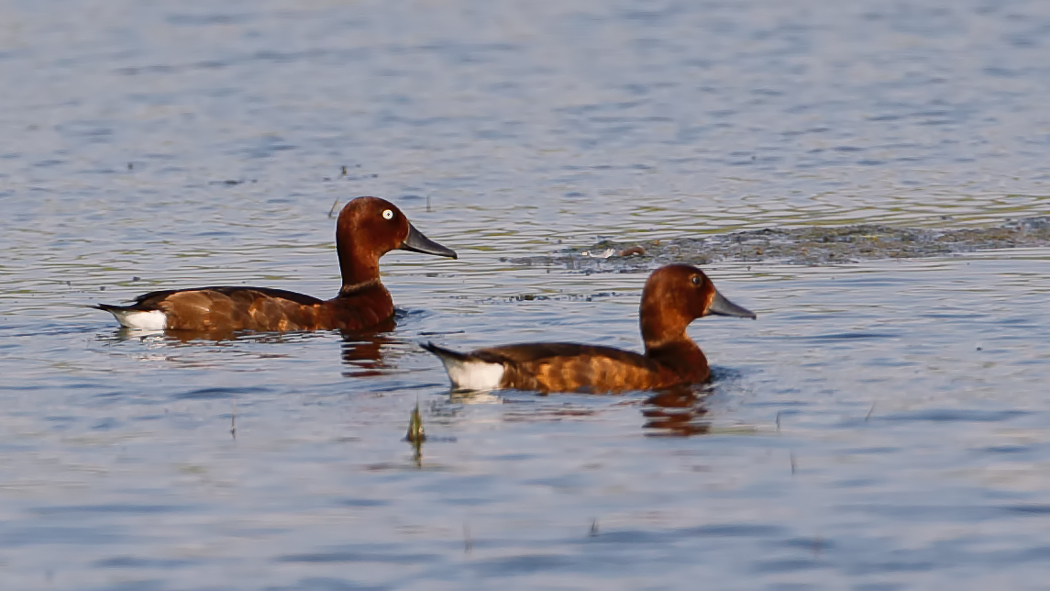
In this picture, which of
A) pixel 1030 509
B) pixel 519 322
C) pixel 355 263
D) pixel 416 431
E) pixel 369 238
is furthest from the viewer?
pixel 369 238

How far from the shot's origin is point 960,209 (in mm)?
17844

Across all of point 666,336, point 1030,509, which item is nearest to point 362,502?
point 1030,509

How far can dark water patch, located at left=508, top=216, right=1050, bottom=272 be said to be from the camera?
15.7 meters

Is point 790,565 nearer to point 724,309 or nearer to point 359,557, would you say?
point 359,557

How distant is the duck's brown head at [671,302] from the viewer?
1144cm

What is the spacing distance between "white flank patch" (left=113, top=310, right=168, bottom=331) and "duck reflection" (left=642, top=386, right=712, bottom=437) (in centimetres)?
415

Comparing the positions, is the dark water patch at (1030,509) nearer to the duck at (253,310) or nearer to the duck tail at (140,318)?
the duck at (253,310)

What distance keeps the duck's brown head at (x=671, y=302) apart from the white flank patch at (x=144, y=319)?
373 cm

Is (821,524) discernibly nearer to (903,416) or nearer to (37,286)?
(903,416)

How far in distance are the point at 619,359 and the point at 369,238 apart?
4.45 meters

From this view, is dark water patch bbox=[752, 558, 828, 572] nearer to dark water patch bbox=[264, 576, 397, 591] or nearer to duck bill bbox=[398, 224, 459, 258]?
dark water patch bbox=[264, 576, 397, 591]

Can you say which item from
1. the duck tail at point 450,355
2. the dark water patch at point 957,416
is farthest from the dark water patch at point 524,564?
the dark water patch at point 957,416

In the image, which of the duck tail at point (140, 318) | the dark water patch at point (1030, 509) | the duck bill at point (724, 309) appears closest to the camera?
the dark water patch at point (1030, 509)

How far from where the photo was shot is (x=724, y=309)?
1168 centimetres
